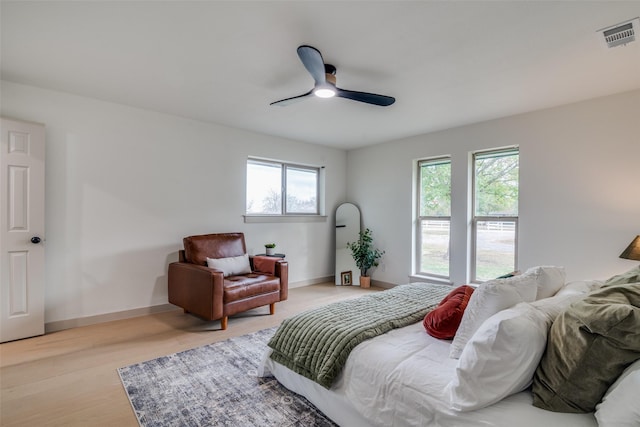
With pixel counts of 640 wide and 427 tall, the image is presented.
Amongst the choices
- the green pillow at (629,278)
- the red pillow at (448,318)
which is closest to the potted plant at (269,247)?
the red pillow at (448,318)

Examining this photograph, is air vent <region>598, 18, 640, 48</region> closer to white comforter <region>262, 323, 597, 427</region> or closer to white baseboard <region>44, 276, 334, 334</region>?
white comforter <region>262, 323, 597, 427</region>

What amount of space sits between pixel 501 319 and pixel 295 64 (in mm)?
2342

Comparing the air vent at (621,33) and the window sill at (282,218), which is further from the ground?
the air vent at (621,33)

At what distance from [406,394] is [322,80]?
6.92ft

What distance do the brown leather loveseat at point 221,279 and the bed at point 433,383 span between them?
55.6 inches

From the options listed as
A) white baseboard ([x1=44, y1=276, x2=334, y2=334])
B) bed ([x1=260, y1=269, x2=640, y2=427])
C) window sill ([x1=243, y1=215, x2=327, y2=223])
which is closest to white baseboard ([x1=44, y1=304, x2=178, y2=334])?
white baseboard ([x1=44, y1=276, x2=334, y2=334])

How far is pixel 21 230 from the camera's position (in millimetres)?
2998

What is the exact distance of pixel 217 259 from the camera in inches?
147

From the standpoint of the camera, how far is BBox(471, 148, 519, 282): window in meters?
4.02

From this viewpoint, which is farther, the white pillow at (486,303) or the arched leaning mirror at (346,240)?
the arched leaning mirror at (346,240)

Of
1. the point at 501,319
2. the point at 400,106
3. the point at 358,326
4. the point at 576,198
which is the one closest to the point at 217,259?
the point at 358,326

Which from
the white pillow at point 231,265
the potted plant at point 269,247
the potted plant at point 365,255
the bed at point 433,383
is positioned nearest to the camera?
the bed at point 433,383

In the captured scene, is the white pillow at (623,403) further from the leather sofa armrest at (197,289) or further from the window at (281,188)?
the window at (281,188)

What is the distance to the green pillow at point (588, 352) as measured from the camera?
3.36 feet
